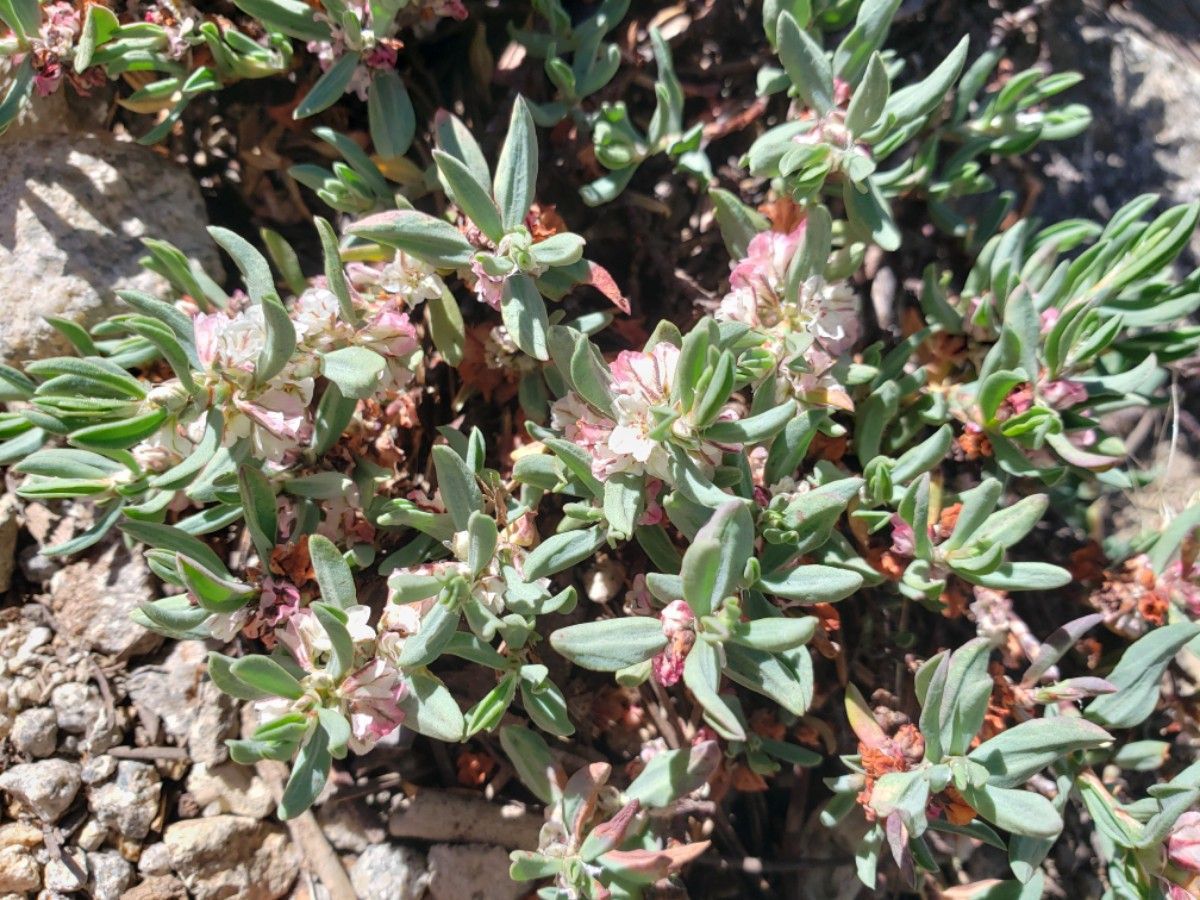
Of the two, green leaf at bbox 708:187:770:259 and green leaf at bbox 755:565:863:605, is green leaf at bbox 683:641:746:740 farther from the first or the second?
green leaf at bbox 708:187:770:259

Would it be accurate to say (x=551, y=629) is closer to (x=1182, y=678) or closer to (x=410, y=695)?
(x=410, y=695)

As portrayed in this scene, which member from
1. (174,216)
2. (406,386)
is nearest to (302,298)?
(406,386)

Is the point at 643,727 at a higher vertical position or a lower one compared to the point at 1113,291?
lower

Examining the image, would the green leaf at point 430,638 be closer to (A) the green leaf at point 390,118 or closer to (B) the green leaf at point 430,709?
(B) the green leaf at point 430,709

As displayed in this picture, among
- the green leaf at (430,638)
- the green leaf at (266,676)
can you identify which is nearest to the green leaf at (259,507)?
the green leaf at (266,676)

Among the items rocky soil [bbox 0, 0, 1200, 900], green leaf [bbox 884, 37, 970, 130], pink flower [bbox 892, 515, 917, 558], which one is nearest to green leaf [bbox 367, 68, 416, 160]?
rocky soil [bbox 0, 0, 1200, 900]

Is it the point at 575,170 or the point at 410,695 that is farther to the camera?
the point at 575,170

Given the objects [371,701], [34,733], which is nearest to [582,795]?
[371,701]
